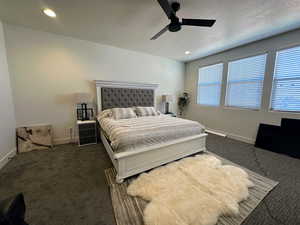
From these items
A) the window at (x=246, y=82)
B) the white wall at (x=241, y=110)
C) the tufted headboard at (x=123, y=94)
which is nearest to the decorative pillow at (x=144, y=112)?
the tufted headboard at (x=123, y=94)

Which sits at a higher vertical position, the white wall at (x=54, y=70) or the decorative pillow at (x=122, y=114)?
the white wall at (x=54, y=70)

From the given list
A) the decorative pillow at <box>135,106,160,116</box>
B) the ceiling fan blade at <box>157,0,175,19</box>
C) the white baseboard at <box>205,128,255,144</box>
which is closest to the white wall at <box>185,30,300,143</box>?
the white baseboard at <box>205,128,255,144</box>

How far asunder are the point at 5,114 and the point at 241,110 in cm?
566

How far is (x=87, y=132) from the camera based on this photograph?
314 centimetres

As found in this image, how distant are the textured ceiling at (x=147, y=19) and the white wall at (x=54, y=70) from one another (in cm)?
27

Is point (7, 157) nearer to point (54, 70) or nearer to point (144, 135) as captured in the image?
point (54, 70)

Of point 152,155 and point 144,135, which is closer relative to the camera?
point 144,135

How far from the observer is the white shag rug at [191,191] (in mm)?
1271

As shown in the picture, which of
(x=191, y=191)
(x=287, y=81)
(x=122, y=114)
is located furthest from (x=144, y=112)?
(x=287, y=81)

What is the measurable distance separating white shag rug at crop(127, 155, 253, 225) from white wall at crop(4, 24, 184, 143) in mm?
2789

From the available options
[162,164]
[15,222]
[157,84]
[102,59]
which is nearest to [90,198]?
[15,222]

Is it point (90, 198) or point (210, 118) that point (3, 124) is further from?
point (210, 118)

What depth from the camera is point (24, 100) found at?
2.78 metres

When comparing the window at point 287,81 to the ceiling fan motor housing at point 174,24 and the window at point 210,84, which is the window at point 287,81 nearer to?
the window at point 210,84
